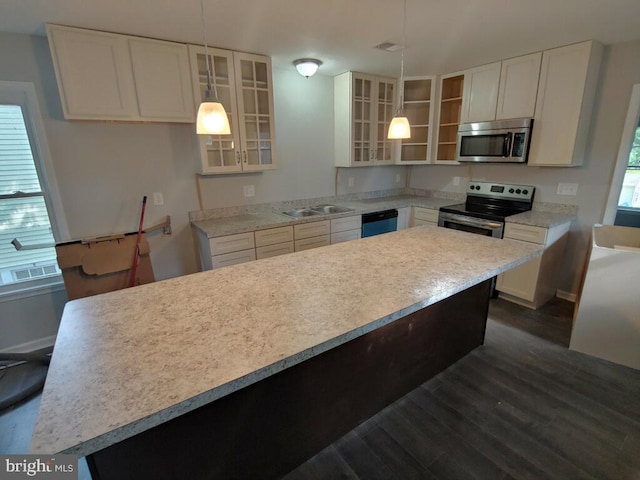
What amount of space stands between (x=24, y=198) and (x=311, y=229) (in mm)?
2390

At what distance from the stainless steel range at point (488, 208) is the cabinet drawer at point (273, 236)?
1821 mm

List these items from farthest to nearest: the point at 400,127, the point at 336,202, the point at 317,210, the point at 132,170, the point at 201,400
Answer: the point at 336,202
the point at 317,210
the point at 132,170
the point at 400,127
the point at 201,400

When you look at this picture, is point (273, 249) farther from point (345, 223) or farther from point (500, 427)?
point (500, 427)

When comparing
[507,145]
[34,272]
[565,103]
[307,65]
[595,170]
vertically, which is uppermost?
[307,65]

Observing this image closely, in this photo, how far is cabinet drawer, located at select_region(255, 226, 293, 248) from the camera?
2.96 metres

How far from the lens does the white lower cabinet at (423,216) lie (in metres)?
3.76

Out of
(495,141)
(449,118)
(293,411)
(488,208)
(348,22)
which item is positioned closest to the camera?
(293,411)

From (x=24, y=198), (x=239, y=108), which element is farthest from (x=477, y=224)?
(x=24, y=198)

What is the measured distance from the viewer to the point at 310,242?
327 cm

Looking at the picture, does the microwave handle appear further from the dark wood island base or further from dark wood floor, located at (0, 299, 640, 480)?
dark wood floor, located at (0, 299, 640, 480)

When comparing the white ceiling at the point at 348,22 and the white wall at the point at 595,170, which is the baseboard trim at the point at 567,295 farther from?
the white ceiling at the point at 348,22

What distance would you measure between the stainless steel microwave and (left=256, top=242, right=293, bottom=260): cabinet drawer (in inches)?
87.1

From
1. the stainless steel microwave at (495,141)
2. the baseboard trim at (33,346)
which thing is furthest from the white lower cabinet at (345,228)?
the baseboard trim at (33,346)

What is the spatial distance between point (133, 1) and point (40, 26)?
2.77 feet
